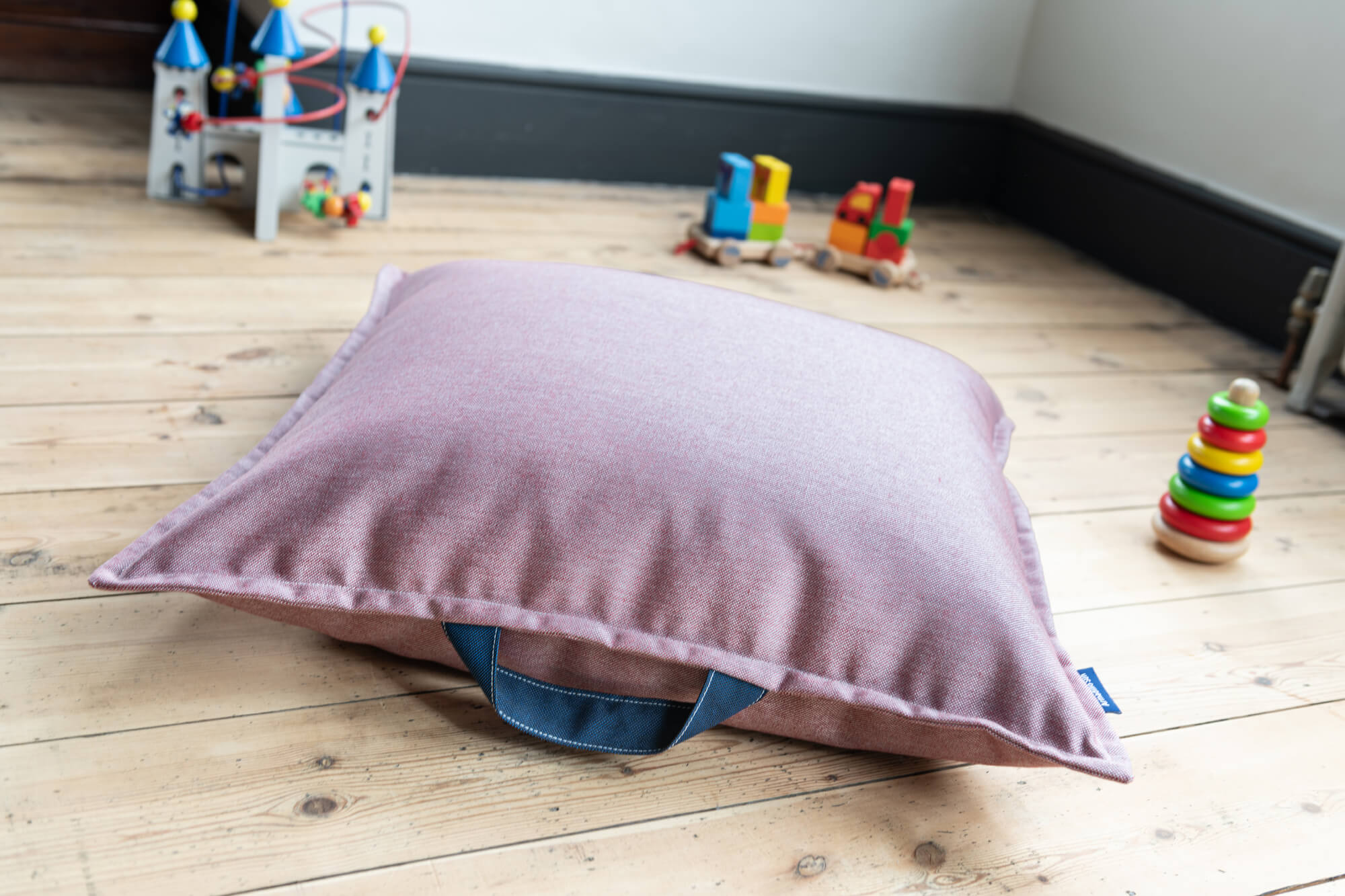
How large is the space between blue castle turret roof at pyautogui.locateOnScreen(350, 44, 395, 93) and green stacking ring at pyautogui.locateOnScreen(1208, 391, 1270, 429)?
1.28 meters

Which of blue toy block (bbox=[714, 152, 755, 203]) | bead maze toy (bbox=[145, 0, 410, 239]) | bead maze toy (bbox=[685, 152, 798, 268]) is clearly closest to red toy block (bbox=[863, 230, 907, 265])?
bead maze toy (bbox=[685, 152, 798, 268])

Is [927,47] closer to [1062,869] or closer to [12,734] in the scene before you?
[1062,869]

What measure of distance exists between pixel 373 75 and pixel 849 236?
84 cm

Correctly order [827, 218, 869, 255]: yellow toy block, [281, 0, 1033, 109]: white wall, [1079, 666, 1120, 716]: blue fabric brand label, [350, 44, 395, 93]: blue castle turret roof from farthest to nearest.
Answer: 1. [281, 0, 1033, 109]: white wall
2. [827, 218, 869, 255]: yellow toy block
3. [350, 44, 395, 93]: blue castle turret roof
4. [1079, 666, 1120, 716]: blue fabric brand label

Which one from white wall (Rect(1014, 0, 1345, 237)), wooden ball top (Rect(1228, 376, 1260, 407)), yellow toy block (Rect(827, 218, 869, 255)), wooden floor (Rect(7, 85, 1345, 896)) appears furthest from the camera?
yellow toy block (Rect(827, 218, 869, 255))

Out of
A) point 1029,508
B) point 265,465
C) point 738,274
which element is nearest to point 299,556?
point 265,465

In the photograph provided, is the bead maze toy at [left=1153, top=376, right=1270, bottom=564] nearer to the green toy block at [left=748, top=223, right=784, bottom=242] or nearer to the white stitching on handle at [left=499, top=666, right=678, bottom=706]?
the white stitching on handle at [left=499, top=666, right=678, bottom=706]

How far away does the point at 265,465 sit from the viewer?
30.0 inches

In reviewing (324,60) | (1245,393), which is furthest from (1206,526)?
(324,60)

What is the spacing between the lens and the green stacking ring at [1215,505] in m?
1.11

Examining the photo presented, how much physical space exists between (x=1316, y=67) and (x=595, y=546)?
173 cm

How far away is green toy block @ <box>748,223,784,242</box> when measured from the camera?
6.28 feet

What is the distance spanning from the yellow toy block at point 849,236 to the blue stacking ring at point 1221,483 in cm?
91

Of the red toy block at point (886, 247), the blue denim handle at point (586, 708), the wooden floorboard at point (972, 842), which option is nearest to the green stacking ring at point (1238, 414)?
the wooden floorboard at point (972, 842)
